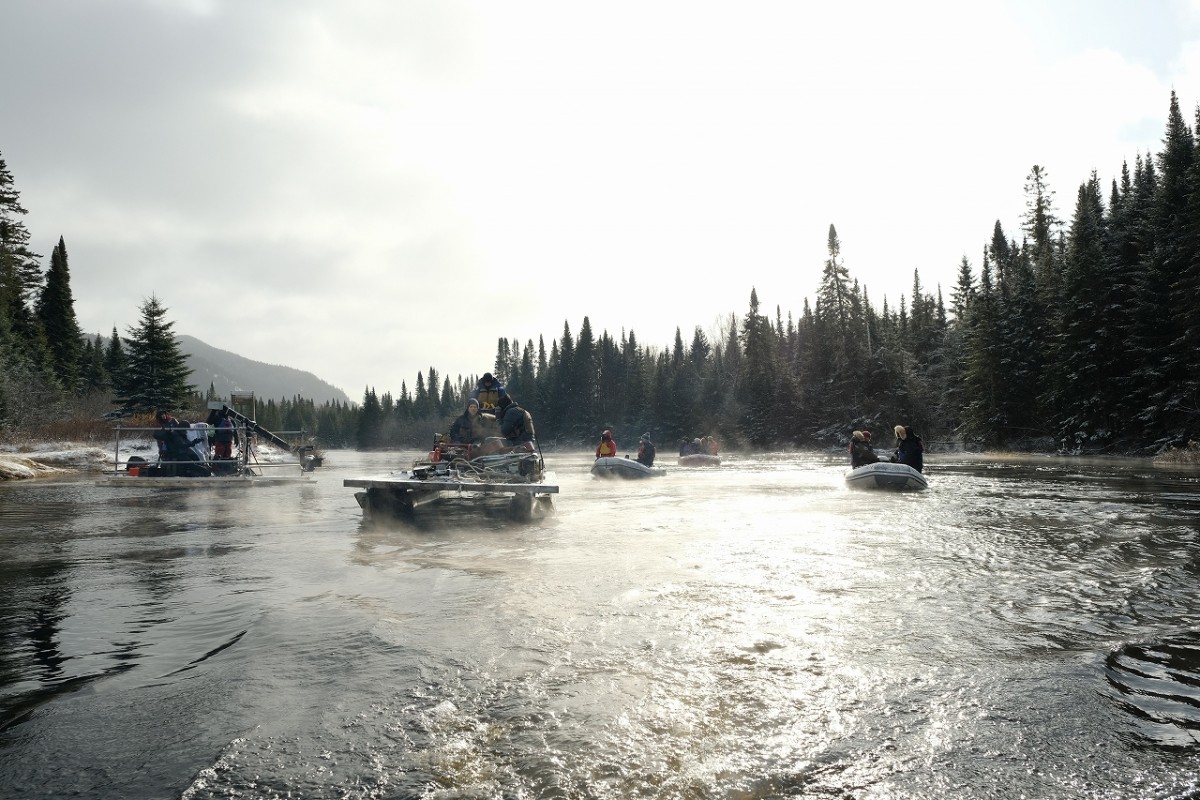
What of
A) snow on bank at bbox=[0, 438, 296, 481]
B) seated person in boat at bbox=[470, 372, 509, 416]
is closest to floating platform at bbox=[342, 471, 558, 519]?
seated person in boat at bbox=[470, 372, 509, 416]

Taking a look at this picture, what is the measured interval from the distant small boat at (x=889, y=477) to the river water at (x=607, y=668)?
745 cm

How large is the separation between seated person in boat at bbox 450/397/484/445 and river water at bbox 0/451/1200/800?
5.41 meters

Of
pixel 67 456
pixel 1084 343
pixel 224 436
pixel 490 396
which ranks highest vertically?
pixel 1084 343

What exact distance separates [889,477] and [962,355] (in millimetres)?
43248

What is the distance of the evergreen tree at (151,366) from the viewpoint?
4731cm

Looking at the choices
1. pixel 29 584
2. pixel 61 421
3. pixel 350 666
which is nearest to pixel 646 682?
pixel 350 666

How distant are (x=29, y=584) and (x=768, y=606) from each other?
7.69 m

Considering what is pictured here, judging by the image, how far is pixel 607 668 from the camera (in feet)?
14.0

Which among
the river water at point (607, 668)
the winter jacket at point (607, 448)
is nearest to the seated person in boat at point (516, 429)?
the river water at point (607, 668)

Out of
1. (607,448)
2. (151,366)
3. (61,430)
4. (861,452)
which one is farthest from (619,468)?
(151,366)

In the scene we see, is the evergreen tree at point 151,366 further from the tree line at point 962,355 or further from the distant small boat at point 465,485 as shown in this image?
the distant small boat at point 465,485

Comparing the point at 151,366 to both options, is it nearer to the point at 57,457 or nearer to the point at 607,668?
the point at 57,457

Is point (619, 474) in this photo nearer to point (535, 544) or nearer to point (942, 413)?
point (535, 544)

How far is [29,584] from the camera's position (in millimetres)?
6824
